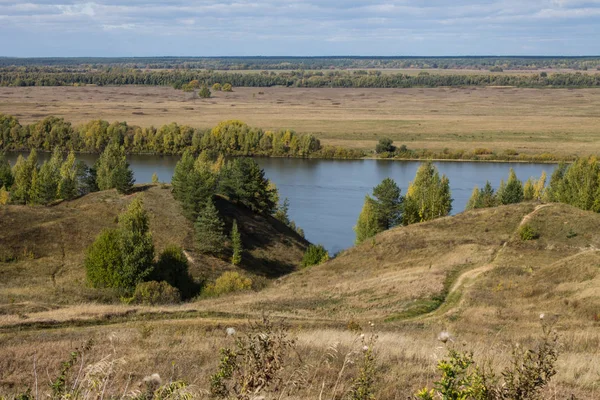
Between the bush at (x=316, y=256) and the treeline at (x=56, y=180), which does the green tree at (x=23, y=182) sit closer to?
the treeline at (x=56, y=180)

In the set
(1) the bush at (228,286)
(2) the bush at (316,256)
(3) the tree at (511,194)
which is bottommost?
(2) the bush at (316,256)

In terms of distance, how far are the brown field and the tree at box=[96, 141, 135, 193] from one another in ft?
150

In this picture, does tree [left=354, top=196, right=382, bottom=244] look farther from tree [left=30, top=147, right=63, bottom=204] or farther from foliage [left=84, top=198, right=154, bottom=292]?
tree [left=30, top=147, right=63, bottom=204]

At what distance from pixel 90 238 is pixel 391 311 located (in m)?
25.4

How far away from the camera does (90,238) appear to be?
40.5m

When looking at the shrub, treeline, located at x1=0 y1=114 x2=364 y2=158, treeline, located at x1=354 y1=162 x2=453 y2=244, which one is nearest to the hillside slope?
the shrub

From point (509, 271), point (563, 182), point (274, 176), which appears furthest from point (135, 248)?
point (274, 176)

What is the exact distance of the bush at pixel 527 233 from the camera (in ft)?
103

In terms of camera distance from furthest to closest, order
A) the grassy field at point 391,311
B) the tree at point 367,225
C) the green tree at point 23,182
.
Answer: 1. the green tree at point 23,182
2. the tree at point 367,225
3. the grassy field at point 391,311

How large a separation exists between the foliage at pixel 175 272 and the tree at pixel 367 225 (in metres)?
16.7

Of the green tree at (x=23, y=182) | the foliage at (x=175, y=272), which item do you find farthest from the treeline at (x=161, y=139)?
the foliage at (x=175, y=272)

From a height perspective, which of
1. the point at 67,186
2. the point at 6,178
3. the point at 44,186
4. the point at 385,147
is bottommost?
the point at 6,178

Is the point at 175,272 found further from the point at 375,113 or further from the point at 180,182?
the point at 375,113

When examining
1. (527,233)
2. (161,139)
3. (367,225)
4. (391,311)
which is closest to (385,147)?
(161,139)
